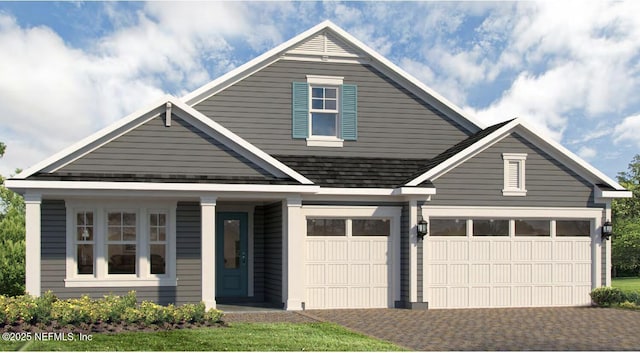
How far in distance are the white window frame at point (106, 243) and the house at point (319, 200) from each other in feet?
0.10

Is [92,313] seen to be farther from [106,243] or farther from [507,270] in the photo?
[507,270]

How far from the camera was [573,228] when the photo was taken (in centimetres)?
1961

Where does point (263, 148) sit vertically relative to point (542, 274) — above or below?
above

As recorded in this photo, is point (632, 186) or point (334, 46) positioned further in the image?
point (632, 186)

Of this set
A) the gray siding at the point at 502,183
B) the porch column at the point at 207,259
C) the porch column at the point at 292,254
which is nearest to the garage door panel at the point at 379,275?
the gray siding at the point at 502,183

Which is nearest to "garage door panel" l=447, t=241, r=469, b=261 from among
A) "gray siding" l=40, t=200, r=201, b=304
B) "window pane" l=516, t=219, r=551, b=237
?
"window pane" l=516, t=219, r=551, b=237

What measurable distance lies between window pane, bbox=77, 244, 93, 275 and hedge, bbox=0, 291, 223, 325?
3069 millimetres

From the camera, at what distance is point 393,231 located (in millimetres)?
18766

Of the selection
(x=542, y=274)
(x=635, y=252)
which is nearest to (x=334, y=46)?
(x=542, y=274)

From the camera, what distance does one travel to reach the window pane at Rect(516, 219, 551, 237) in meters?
19.3

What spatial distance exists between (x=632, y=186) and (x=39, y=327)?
1464 inches

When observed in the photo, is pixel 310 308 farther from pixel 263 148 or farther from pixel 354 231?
pixel 263 148

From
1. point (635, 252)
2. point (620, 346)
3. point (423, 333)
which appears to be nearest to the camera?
point (620, 346)

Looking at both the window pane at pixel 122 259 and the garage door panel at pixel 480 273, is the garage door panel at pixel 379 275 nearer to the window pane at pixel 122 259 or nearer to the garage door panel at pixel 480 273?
the garage door panel at pixel 480 273
